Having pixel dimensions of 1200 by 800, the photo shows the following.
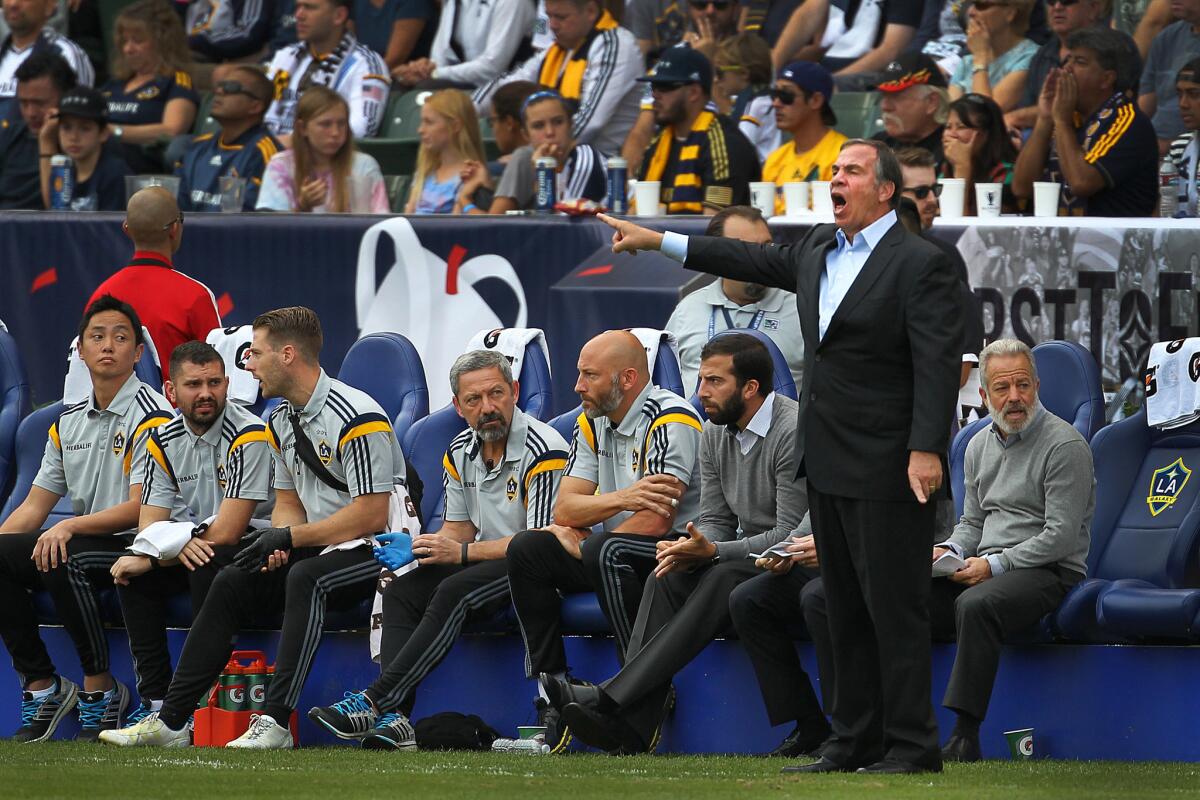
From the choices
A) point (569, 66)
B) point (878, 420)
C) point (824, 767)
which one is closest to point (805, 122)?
point (569, 66)

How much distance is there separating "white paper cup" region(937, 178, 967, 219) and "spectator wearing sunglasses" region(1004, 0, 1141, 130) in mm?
1664

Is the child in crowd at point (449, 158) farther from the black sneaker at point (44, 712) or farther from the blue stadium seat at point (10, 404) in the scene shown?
the black sneaker at point (44, 712)

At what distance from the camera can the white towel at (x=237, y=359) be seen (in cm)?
979

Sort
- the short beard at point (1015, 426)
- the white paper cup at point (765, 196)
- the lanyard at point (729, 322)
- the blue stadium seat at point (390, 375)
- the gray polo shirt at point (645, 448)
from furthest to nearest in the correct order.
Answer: the white paper cup at point (765, 196) → the blue stadium seat at point (390, 375) → the lanyard at point (729, 322) → the gray polo shirt at point (645, 448) → the short beard at point (1015, 426)

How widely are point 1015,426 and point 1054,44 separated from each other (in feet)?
15.2

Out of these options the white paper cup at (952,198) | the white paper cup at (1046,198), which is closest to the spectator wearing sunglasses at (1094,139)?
the white paper cup at (1046,198)

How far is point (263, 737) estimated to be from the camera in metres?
7.96

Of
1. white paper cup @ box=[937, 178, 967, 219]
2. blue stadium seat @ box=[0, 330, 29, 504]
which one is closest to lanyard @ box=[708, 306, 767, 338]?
→ white paper cup @ box=[937, 178, 967, 219]

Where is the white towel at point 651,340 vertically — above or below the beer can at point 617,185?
below

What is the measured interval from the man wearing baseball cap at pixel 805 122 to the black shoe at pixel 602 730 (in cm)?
407

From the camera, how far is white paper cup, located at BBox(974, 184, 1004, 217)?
974cm

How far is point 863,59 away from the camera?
13.5 meters

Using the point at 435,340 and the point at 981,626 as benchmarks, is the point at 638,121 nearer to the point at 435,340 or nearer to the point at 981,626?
the point at 435,340

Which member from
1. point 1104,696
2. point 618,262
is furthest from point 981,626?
point 618,262
